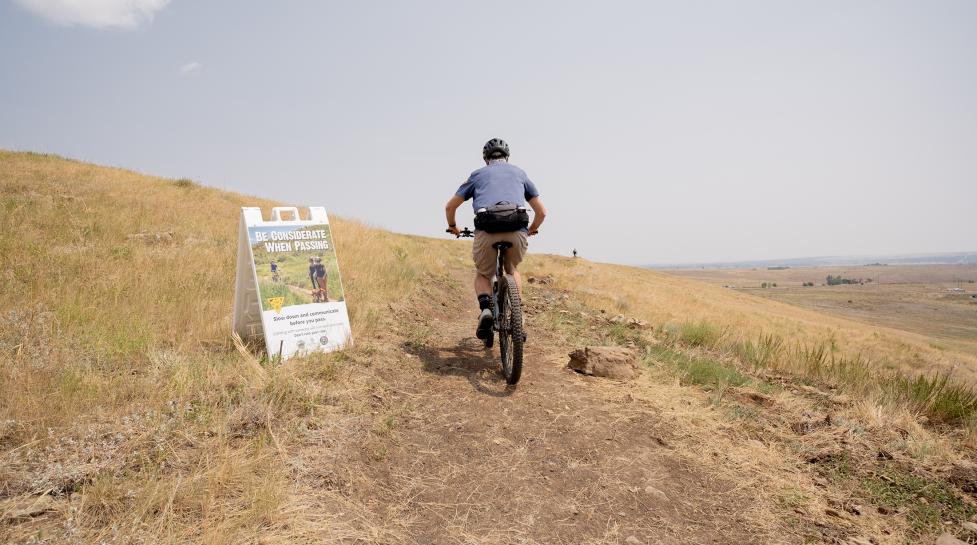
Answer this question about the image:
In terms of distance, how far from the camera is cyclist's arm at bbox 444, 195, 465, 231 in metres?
5.87

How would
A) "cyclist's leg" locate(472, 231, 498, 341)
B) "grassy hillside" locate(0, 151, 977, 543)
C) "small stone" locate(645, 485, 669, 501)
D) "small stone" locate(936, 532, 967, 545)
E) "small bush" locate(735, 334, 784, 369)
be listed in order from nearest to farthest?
1. "grassy hillside" locate(0, 151, 977, 543)
2. "small stone" locate(936, 532, 967, 545)
3. "small stone" locate(645, 485, 669, 501)
4. "cyclist's leg" locate(472, 231, 498, 341)
5. "small bush" locate(735, 334, 784, 369)

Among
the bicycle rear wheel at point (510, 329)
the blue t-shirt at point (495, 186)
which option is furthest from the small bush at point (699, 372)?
the blue t-shirt at point (495, 186)

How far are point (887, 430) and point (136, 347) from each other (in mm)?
7672

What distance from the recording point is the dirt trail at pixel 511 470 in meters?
3.04

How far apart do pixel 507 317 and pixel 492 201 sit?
4.64ft

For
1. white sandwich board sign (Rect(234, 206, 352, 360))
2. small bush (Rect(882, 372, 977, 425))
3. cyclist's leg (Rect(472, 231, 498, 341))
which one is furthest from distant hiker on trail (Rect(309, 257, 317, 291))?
small bush (Rect(882, 372, 977, 425))

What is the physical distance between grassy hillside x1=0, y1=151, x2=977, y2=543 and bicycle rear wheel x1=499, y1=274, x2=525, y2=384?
940 mm

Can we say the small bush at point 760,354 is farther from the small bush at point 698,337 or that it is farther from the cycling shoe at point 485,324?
the cycling shoe at point 485,324

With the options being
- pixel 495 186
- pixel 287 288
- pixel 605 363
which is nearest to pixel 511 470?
pixel 605 363

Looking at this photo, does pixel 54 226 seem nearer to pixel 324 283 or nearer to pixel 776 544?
pixel 324 283

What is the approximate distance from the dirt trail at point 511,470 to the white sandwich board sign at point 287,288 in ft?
2.99

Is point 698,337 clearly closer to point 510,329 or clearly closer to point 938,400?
point 938,400

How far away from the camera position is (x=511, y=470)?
3684 mm

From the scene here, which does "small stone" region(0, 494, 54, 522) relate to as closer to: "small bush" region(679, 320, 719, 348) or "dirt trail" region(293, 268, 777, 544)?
"dirt trail" region(293, 268, 777, 544)
